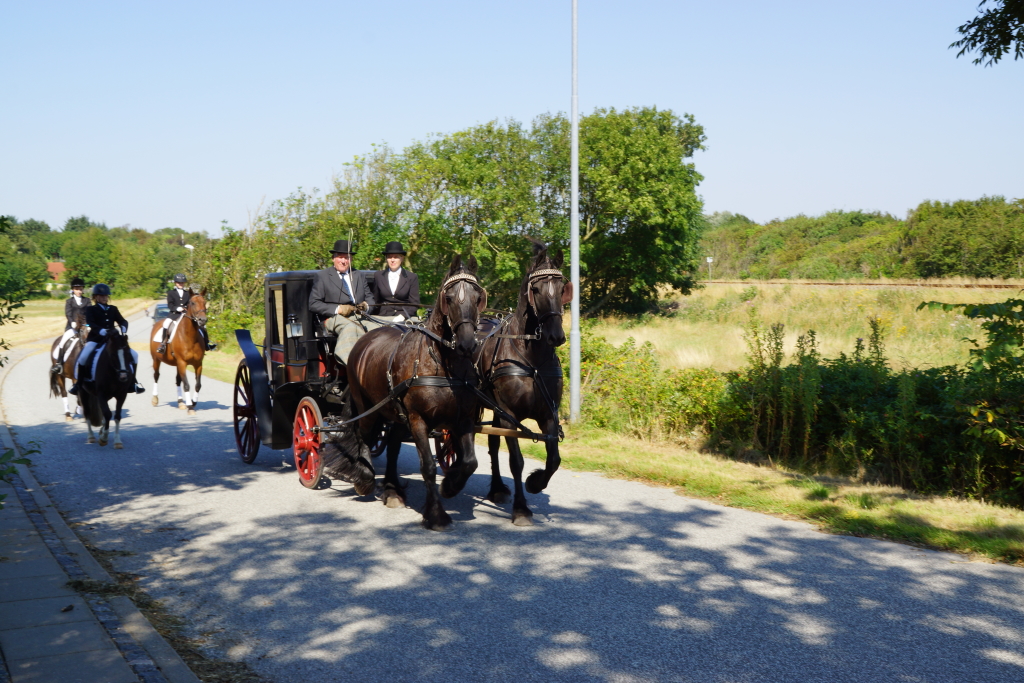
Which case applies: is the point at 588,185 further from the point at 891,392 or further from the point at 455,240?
the point at 891,392

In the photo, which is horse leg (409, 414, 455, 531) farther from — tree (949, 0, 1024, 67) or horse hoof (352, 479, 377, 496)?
tree (949, 0, 1024, 67)

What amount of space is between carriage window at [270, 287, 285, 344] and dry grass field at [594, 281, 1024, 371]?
687cm

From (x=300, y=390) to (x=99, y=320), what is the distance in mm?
4087

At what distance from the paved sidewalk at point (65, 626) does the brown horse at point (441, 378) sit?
8.92 ft

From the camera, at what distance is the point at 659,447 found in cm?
1112

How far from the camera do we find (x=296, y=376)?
32.0 ft

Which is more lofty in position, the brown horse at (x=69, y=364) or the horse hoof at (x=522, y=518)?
the brown horse at (x=69, y=364)

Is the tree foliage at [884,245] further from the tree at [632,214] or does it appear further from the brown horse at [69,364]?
the brown horse at [69,364]

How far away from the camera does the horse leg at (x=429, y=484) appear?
7.15m

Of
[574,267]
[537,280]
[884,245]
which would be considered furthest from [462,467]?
[884,245]

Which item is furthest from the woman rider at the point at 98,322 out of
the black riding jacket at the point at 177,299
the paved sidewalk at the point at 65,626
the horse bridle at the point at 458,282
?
the horse bridle at the point at 458,282

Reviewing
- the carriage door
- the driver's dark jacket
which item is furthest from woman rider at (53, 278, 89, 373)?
the carriage door

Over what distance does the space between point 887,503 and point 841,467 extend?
173 centimetres

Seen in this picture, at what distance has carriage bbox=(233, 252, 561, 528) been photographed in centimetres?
891
